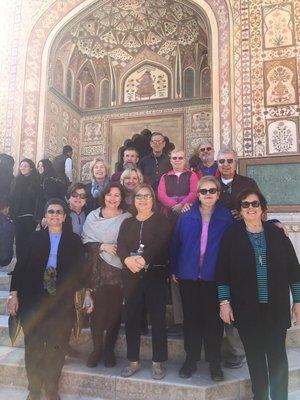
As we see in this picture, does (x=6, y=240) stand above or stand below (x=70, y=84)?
below

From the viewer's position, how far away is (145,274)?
9.75ft

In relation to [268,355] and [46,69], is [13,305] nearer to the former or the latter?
[268,355]

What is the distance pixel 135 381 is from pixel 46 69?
25.3 feet

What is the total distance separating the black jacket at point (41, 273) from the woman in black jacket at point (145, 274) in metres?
0.38

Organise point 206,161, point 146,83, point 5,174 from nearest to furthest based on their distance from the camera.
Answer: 1. point 206,161
2. point 5,174
3. point 146,83

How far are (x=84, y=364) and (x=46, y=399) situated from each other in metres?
0.42

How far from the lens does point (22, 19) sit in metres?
9.05

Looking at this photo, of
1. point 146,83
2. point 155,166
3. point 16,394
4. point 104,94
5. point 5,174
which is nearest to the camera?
point 16,394

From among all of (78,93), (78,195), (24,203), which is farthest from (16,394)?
(78,93)

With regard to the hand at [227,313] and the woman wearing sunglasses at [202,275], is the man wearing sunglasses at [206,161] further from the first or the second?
the hand at [227,313]

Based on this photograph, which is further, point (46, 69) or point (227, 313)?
point (46, 69)

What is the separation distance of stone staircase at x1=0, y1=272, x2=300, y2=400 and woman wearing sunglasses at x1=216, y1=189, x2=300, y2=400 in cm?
39

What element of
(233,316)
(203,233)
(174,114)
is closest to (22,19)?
(174,114)

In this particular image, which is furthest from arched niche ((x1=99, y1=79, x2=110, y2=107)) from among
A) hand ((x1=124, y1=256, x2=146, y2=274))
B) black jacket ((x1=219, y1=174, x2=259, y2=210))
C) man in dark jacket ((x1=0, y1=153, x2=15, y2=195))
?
hand ((x1=124, y1=256, x2=146, y2=274))
